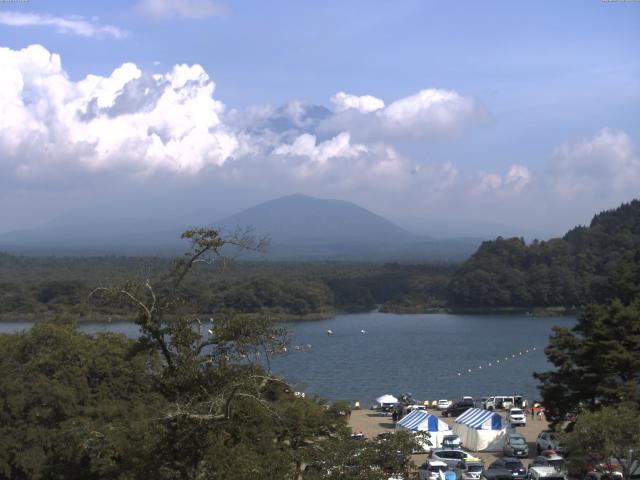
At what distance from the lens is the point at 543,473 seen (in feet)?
41.2

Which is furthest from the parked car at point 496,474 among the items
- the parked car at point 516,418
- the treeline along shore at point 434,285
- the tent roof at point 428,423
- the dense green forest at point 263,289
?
the treeline along shore at point 434,285

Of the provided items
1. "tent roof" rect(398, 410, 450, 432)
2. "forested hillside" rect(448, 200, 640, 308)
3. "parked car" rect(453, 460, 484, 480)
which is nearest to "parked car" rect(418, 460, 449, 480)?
→ "parked car" rect(453, 460, 484, 480)

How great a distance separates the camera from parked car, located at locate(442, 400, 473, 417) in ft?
69.9

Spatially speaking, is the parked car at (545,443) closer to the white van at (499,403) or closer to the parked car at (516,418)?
Answer: the parked car at (516,418)

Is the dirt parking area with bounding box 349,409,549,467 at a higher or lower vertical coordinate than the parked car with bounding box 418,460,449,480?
lower

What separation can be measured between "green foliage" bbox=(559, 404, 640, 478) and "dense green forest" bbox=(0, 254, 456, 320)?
30.1 m

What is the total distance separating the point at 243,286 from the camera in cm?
5441

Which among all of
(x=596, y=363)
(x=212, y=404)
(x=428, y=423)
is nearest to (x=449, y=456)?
(x=428, y=423)

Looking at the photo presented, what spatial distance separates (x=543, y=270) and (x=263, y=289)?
64.2ft

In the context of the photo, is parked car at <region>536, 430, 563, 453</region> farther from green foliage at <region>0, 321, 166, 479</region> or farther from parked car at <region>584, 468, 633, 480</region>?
green foliage at <region>0, 321, 166, 479</region>

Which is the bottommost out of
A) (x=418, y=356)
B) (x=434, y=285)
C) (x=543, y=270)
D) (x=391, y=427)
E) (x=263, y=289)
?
(x=418, y=356)

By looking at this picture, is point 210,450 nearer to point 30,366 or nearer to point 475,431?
point 30,366

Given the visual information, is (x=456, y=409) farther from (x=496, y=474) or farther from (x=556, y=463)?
(x=496, y=474)

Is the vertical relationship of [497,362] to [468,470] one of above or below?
below
